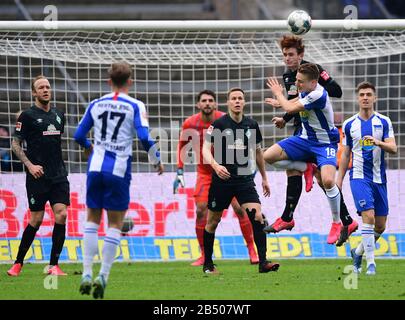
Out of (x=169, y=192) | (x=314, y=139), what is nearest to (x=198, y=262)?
(x=169, y=192)

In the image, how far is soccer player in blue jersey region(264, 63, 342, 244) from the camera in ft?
36.7

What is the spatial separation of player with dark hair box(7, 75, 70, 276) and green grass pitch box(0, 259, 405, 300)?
0.47m

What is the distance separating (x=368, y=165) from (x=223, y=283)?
8.32 ft

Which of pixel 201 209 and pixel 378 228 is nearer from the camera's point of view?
pixel 378 228

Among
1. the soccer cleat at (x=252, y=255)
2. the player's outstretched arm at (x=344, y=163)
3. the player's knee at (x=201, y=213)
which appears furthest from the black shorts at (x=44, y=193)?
the player's outstretched arm at (x=344, y=163)

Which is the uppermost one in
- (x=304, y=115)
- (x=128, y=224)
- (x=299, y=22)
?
(x=299, y=22)

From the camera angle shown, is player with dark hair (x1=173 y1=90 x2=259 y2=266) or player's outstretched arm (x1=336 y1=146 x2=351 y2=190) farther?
player with dark hair (x1=173 y1=90 x2=259 y2=266)

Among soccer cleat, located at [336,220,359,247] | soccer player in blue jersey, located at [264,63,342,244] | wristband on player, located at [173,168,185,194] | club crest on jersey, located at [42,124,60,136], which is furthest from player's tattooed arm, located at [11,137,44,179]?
soccer cleat, located at [336,220,359,247]

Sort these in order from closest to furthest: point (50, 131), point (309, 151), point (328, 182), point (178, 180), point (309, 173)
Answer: point (328, 182), point (309, 151), point (309, 173), point (50, 131), point (178, 180)

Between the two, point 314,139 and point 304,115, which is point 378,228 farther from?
point 304,115

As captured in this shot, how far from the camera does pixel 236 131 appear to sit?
40.5ft

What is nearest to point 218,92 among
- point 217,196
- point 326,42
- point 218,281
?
point 326,42

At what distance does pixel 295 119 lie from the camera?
1220 centimetres

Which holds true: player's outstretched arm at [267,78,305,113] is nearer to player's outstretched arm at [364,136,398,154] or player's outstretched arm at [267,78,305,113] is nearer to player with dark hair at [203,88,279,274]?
player's outstretched arm at [364,136,398,154]
